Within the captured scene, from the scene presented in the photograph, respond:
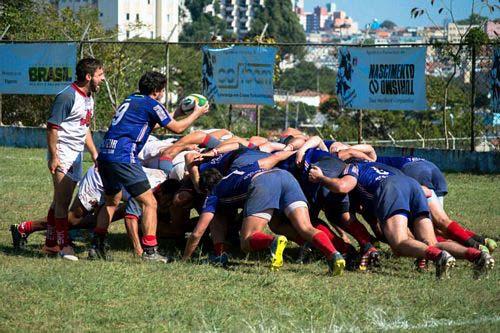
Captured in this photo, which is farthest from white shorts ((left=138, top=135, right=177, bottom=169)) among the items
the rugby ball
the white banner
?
the white banner

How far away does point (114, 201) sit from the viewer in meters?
10.2

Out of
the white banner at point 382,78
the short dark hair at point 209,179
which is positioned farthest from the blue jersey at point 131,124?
the white banner at point 382,78

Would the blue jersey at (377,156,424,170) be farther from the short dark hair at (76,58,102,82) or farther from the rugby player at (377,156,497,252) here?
the short dark hair at (76,58,102,82)

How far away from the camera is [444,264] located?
8766 millimetres

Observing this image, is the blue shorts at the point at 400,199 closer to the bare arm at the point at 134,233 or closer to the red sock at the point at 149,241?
the red sock at the point at 149,241

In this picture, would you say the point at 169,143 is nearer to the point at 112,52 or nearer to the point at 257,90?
the point at 257,90

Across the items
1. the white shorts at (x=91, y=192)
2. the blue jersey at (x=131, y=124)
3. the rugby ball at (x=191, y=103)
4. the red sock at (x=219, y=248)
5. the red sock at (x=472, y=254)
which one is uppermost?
the rugby ball at (x=191, y=103)

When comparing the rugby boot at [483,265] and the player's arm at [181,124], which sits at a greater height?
the player's arm at [181,124]

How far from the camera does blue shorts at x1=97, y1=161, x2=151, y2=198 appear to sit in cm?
988

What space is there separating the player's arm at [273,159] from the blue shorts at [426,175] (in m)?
1.25

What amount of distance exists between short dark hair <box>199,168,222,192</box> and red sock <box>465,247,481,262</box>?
8.20 feet

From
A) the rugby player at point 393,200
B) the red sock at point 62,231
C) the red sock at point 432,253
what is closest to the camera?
the red sock at point 432,253

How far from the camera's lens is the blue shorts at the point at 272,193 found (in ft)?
31.1

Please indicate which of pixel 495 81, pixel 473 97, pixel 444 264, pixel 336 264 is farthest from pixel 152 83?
pixel 473 97
